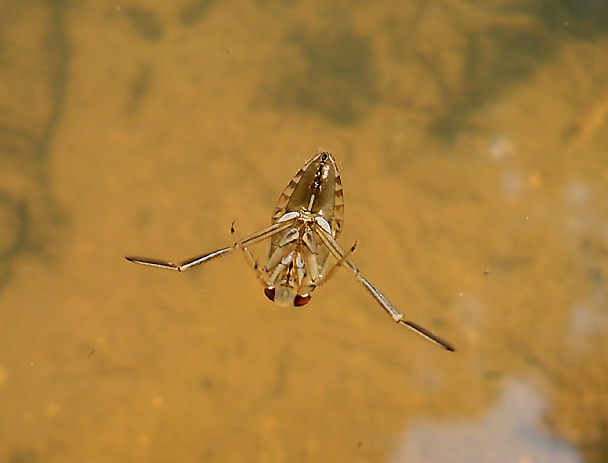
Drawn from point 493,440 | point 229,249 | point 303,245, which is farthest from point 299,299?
point 493,440

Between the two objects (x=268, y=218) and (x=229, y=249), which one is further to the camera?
(x=268, y=218)

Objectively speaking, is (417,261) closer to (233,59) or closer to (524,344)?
(524,344)

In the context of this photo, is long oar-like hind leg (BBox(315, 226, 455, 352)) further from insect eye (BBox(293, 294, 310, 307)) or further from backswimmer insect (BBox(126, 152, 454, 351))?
insect eye (BBox(293, 294, 310, 307))

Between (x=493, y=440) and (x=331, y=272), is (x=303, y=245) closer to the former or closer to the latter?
(x=331, y=272)

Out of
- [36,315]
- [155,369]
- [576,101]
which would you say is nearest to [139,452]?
[155,369]

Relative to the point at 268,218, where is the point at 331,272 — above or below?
above
